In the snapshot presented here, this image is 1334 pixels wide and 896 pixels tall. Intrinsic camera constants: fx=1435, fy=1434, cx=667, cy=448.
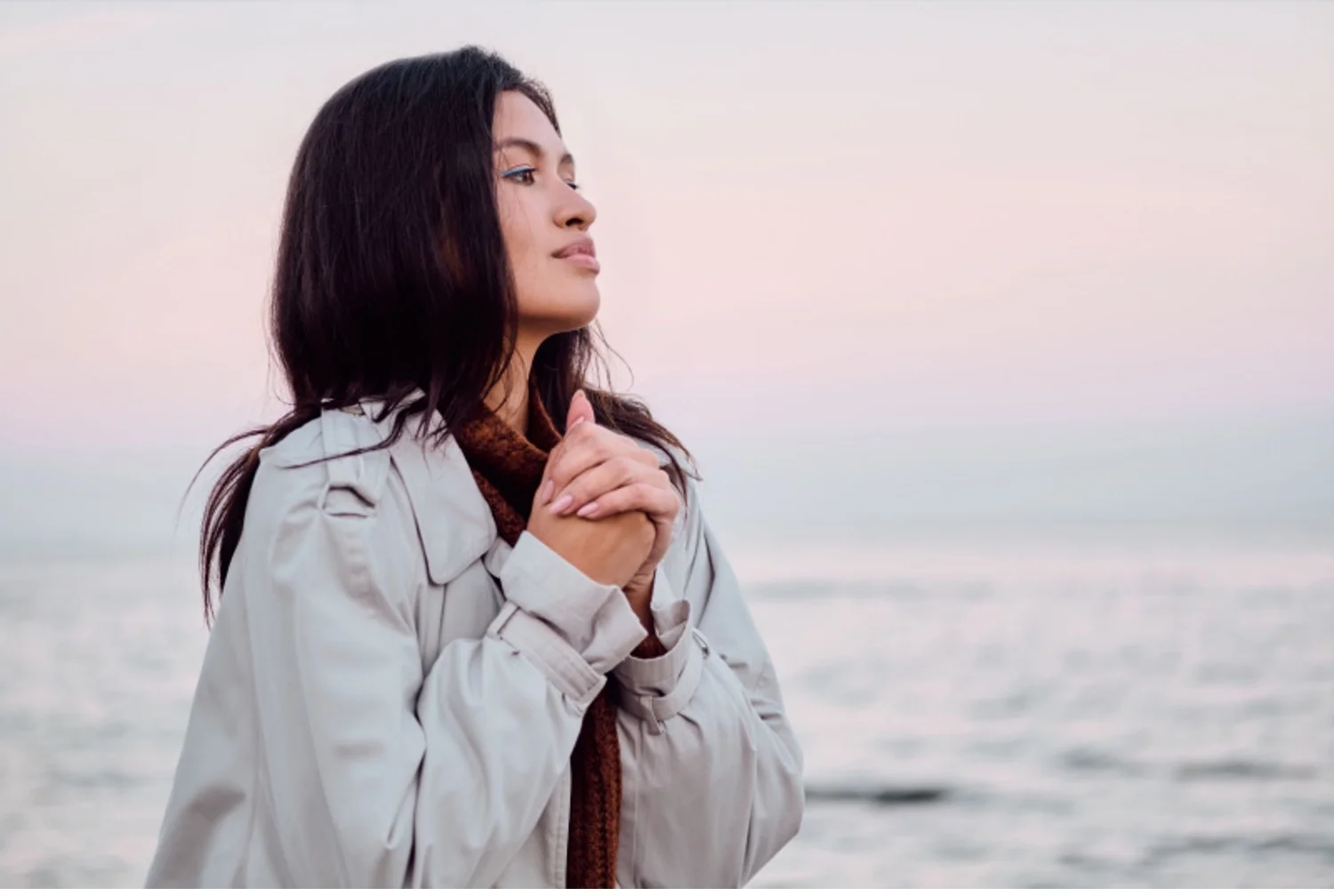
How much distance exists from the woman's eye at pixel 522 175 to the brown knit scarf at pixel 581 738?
1.03 ft

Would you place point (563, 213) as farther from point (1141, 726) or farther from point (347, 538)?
point (1141, 726)

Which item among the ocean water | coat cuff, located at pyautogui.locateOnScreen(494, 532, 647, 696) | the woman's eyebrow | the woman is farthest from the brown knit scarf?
the ocean water

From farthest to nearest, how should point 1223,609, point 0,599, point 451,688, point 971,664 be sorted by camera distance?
point 0,599
point 1223,609
point 971,664
point 451,688

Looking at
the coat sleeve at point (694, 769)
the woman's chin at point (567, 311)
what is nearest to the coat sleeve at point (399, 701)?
the coat sleeve at point (694, 769)

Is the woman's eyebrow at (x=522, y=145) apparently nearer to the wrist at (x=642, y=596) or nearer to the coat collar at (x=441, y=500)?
the coat collar at (x=441, y=500)

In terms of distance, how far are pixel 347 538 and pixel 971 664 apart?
41.4 ft

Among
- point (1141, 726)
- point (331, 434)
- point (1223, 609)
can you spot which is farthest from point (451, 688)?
point (1223, 609)

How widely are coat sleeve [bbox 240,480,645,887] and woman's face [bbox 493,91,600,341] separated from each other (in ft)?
1.13

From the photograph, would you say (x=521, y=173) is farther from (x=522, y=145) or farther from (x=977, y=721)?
(x=977, y=721)

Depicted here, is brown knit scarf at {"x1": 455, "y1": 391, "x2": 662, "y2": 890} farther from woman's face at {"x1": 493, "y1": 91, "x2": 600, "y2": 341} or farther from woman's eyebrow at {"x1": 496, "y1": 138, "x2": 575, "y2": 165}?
woman's eyebrow at {"x1": 496, "y1": 138, "x2": 575, "y2": 165}

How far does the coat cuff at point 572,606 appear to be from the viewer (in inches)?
63.3

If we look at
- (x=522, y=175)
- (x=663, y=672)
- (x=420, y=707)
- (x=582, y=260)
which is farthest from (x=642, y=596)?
(x=522, y=175)

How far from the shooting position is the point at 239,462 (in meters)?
1.90

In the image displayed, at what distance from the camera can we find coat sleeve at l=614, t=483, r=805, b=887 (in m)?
1.74
